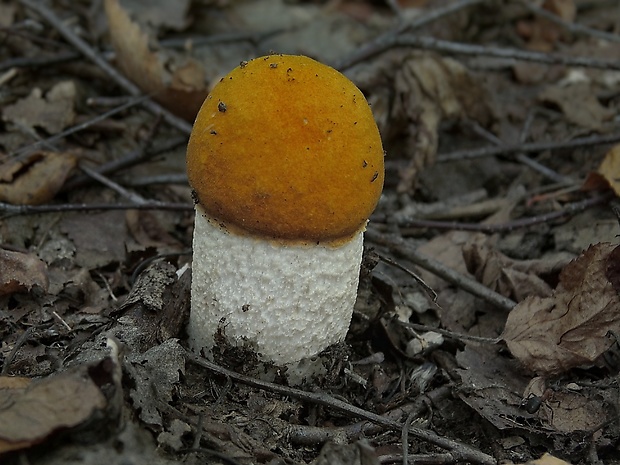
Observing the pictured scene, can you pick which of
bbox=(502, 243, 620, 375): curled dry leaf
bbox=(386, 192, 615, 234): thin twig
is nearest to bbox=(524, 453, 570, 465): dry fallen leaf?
bbox=(502, 243, 620, 375): curled dry leaf

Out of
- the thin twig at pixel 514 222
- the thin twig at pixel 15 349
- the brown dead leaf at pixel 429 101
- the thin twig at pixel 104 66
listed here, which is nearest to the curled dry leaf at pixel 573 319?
the thin twig at pixel 514 222

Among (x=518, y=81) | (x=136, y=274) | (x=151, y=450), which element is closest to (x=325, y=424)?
(x=151, y=450)

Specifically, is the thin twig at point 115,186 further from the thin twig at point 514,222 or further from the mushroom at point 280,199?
the thin twig at point 514,222

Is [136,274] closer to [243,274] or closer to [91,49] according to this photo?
[243,274]

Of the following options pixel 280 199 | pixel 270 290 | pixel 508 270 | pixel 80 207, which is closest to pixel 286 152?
pixel 280 199

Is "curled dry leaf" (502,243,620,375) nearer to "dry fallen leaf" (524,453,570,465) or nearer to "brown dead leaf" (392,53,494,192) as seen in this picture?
"dry fallen leaf" (524,453,570,465)
